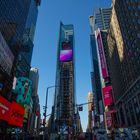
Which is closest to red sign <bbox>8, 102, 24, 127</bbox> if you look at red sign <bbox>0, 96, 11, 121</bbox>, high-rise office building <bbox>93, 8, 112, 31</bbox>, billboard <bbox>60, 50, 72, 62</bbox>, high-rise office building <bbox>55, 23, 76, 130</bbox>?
red sign <bbox>0, 96, 11, 121</bbox>

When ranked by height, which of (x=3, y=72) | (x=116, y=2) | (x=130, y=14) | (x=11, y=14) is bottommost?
(x=3, y=72)

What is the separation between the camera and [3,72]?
159 ft

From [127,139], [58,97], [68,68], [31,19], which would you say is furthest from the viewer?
[68,68]

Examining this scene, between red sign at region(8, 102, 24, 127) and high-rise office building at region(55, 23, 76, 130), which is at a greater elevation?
high-rise office building at region(55, 23, 76, 130)

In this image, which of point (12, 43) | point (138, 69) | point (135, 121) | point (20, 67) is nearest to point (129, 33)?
point (138, 69)

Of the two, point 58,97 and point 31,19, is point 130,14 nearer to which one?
point 31,19

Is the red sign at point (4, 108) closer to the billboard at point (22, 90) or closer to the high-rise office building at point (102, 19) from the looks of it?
the billboard at point (22, 90)

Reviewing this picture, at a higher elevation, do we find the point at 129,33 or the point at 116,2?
the point at 116,2

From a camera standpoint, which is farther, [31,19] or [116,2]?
[31,19]

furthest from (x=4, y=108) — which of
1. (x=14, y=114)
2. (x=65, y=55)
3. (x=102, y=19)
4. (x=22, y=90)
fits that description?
(x=102, y=19)

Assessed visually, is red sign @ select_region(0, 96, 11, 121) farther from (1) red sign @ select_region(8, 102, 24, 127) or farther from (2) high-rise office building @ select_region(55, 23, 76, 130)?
(2) high-rise office building @ select_region(55, 23, 76, 130)

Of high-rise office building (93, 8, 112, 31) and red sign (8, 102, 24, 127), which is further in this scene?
high-rise office building (93, 8, 112, 31)

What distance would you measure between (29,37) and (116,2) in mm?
68393

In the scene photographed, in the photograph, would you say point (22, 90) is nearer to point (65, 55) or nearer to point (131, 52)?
point (131, 52)
